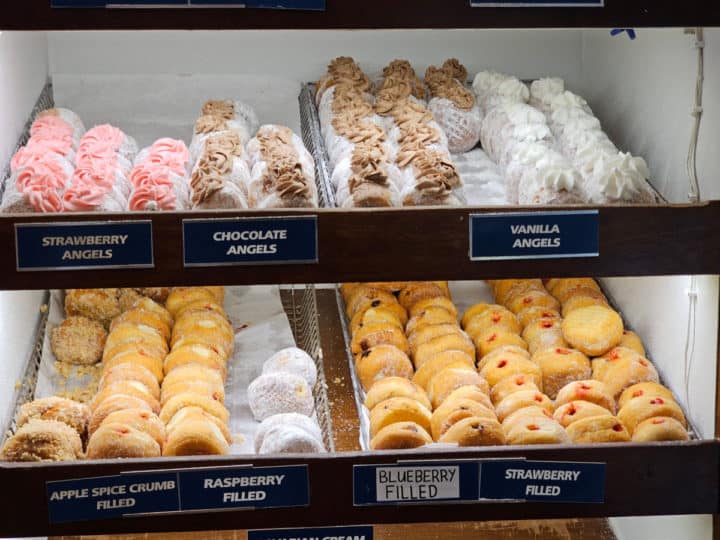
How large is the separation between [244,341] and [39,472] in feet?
2.22

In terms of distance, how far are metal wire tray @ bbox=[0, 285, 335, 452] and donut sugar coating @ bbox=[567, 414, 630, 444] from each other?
0.48 m

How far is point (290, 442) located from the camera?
213 centimetres

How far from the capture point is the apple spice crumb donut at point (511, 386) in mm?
2327

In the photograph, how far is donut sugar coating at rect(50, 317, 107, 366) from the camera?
2465 millimetres

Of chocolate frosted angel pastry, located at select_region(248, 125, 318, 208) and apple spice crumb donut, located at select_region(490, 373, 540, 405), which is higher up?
chocolate frosted angel pastry, located at select_region(248, 125, 318, 208)

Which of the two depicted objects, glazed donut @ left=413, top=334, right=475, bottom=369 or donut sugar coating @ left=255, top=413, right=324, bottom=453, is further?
glazed donut @ left=413, top=334, right=475, bottom=369

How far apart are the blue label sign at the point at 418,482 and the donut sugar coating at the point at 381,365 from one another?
1.08ft

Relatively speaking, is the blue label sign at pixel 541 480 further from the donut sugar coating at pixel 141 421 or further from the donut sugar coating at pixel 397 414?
the donut sugar coating at pixel 141 421

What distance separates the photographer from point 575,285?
2.61m

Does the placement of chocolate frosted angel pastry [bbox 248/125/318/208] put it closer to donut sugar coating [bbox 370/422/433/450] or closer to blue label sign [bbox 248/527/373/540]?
donut sugar coating [bbox 370/422/433/450]

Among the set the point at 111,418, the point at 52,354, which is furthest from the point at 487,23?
the point at 52,354

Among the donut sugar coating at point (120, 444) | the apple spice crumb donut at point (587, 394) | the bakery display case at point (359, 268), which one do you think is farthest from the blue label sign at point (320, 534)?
the apple spice crumb donut at point (587, 394)

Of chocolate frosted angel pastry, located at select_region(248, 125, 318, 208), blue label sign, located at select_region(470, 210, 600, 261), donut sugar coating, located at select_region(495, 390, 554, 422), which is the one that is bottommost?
donut sugar coating, located at select_region(495, 390, 554, 422)

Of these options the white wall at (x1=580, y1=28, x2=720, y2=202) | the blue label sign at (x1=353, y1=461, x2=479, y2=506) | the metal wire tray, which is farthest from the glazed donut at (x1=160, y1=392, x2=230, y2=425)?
the white wall at (x1=580, y1=28, x2=720, y2=202)
